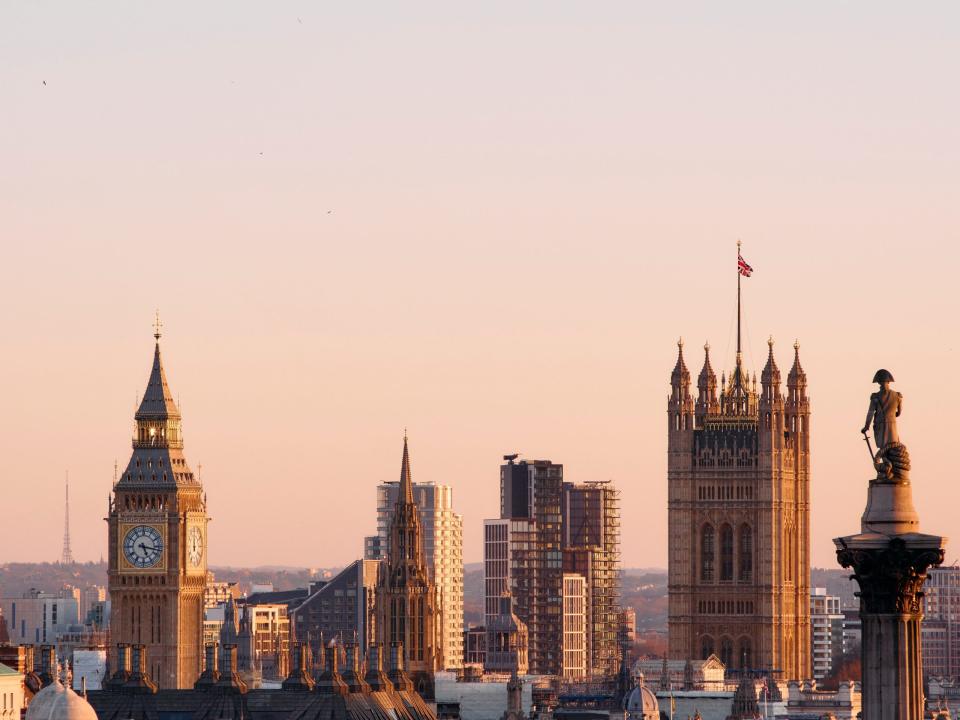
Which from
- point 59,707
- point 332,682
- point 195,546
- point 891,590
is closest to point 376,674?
point 332,682

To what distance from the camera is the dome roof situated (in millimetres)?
149000

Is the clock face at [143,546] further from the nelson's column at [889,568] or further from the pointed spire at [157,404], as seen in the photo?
the nelson's column at [889,568]

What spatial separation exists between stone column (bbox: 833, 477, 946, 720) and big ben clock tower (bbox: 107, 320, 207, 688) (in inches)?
5715

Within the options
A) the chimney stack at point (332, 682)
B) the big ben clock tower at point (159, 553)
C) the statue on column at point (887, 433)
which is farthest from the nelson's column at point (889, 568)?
the big ben clock tower at point (159, 553)

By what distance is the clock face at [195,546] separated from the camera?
194750mm

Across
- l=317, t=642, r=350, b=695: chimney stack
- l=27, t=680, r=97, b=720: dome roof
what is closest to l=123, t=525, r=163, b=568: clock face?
l=317, t=642, r=350, b=695: chimney stack

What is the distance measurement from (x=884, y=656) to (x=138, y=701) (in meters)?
138

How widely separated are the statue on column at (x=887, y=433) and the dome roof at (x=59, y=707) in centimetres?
10185

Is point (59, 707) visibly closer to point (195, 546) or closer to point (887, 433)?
point (195, 546)

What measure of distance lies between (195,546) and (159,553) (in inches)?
106

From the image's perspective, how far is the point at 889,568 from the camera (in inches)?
1933

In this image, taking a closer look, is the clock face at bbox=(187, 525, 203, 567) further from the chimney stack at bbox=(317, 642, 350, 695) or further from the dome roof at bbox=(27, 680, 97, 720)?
the dome roof at bbox=(27, 680, 97, 720)

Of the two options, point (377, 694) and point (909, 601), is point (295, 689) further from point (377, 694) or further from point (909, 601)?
point (909, 601)

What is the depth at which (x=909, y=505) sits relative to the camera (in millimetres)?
49344
